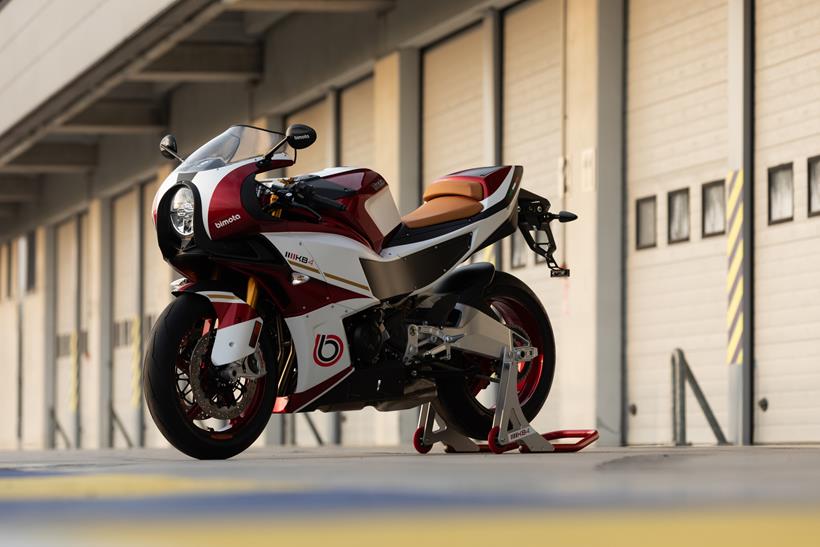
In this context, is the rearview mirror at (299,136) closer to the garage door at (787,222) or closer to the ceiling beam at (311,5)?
the garage door at (787,222)

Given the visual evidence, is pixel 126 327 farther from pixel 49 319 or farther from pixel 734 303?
pixel 734 303

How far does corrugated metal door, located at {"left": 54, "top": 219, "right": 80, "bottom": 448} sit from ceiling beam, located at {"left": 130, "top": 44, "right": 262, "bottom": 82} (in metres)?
10.6

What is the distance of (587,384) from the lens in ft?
44.8

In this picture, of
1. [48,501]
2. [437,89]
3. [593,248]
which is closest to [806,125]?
[593,248]

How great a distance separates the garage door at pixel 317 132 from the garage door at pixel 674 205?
22.6 feet

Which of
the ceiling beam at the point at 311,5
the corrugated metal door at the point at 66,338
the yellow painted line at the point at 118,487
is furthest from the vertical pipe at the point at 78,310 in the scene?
the yellow painted line at the point at 118,487

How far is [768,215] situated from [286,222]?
5302mm

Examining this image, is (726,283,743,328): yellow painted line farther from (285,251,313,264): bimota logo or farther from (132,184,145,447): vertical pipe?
(132,184,145,447): vertical pipe

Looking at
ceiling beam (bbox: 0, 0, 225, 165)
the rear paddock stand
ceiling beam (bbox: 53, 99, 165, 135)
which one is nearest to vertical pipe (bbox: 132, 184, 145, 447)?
ceiling beam (bbox: 53, 99, 165, 135)

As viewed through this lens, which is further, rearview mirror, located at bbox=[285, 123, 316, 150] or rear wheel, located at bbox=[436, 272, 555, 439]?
rear wheel, located at bbox=[436, 272, 555, 439]

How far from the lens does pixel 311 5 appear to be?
17.2 metres

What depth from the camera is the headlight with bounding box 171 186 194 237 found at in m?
7.22

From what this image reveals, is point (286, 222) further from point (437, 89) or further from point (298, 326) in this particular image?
point (437, 89)

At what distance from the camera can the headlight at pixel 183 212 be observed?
7.22 m
